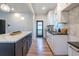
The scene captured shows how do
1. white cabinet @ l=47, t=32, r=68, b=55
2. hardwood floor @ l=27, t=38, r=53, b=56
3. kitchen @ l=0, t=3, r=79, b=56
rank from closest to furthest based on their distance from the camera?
kitchen @ l=0, t=3, r=79, b=56 < white cabinet @ l=47, t=32, r=68, b=55 < hardwood floor @ l=27, t=38, r=53, b=56

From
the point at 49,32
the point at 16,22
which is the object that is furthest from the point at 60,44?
the point at 16,22

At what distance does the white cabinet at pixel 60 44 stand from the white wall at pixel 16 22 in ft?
24.3

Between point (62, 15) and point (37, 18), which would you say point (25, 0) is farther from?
point (37, 18)

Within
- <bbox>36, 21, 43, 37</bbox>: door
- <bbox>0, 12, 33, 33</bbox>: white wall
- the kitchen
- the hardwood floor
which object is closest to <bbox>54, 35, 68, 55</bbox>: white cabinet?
the kitchen

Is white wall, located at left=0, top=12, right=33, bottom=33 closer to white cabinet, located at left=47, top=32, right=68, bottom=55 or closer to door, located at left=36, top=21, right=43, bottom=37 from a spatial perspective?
door, located at left=36, top=21, right=43, bottom=37

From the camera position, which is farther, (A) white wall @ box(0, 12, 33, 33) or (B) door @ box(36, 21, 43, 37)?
(B) door @ box(36, 21, 43, 37)

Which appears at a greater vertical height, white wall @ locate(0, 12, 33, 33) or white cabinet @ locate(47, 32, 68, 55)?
white wall @ locate(0, 12, 33, 33)

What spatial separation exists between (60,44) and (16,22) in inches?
305

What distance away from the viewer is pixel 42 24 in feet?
45.7

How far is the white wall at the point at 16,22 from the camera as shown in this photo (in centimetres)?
1237

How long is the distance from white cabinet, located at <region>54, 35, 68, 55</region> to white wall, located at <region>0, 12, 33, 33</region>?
739 centimetres

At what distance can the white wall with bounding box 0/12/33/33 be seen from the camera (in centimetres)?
1237

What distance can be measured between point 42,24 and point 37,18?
0.86 meters

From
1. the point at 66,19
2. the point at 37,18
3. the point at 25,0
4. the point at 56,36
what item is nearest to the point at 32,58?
the point at 25,0
